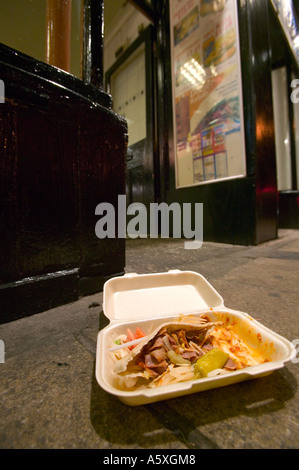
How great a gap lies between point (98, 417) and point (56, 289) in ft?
2.40

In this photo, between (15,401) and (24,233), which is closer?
(15,401)

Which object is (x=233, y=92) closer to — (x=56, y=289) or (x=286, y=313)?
(x=286, y=313)

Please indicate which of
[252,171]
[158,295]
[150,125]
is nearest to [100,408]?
[158,295]

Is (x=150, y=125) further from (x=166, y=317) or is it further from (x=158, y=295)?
(x=166, y=317)

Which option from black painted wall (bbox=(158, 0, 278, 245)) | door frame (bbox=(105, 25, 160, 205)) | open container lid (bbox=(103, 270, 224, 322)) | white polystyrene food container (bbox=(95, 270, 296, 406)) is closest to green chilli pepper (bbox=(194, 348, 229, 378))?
white polystyrene food container (bbox=(95, 270, 296, 406))

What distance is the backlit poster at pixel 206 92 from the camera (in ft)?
8.42

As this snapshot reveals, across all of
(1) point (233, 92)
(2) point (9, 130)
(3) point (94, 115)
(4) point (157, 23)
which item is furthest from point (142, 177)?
(2) point (9, 130)

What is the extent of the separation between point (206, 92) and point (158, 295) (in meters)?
2.86

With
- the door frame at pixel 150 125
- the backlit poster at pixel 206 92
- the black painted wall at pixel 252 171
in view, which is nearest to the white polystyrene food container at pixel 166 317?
the black painted wall at pixel 252 171

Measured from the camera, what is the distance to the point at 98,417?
0.49 metres

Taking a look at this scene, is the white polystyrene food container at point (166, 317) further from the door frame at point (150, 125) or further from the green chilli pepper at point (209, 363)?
the door frame at point (150, 125)

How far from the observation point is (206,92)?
2875 mm

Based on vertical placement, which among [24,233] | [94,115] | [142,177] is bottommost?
[24,233]

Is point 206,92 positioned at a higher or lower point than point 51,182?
higher
